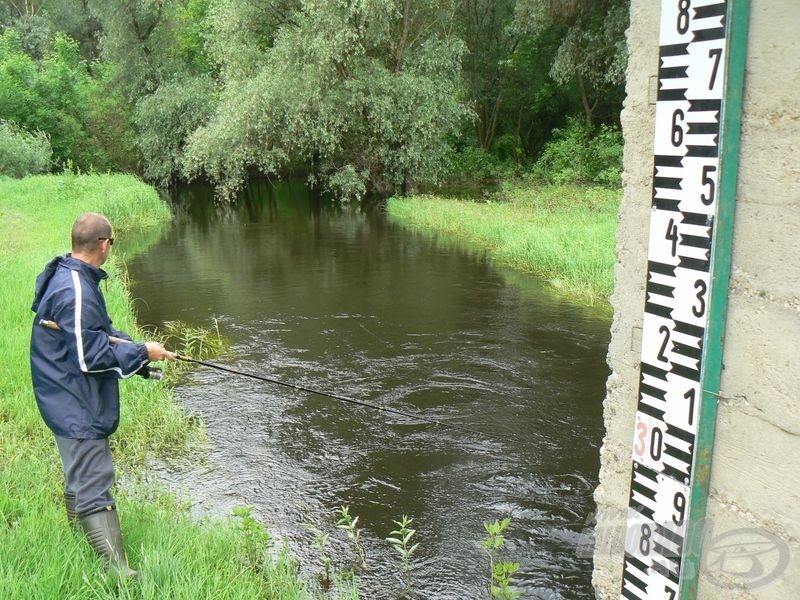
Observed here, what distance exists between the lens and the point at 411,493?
18.5ft

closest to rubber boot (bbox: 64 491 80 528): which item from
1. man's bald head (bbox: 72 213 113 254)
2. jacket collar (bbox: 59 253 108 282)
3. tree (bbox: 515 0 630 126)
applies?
jacket collar (bbox: 59 253 108 282)

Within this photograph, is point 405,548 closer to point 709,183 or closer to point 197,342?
point 709,183

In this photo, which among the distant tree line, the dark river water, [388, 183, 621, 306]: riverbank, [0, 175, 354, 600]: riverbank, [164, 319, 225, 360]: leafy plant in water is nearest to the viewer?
[0, 175, 354, 600]: riverbank

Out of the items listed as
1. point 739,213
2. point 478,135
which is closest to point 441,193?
point 478,135

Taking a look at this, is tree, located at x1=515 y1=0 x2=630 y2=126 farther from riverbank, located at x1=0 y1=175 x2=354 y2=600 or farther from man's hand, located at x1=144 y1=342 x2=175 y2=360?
man's hand, located at x1=144 y1=342 x2=175 y2=360

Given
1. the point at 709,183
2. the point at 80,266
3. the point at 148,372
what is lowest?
the point at 148,372

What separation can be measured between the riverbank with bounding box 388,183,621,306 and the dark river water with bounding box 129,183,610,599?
63cm

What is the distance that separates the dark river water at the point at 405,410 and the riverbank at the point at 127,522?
41cm

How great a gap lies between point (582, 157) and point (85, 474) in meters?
25.2

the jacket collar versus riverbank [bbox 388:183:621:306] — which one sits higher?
the jacket collar

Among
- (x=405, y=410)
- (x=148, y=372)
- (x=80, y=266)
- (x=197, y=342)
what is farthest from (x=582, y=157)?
(x=80, y=266)

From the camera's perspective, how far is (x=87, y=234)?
364cm

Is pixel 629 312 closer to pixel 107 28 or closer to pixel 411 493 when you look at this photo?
pixel 411 493

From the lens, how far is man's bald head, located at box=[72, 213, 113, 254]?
3.64 metres
